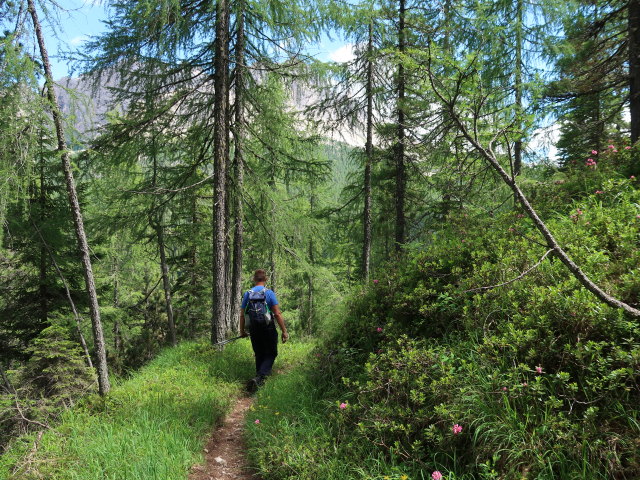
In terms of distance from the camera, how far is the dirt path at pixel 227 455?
3467 millimetres

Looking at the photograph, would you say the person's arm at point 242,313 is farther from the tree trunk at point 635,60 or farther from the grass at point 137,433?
the tree trunk at point 635,60

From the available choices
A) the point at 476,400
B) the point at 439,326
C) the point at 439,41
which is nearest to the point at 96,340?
the point at 439,326

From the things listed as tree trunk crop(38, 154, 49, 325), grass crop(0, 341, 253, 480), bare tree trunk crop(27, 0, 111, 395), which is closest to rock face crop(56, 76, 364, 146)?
bare tree trunk crop(27, 0, 111, 395)

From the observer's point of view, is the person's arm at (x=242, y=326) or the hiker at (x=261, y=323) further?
the person's arm at (x=242, y=326)

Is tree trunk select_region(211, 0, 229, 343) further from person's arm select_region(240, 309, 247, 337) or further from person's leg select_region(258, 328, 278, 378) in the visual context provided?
person's leg select_region(258, 328, 278, 378)

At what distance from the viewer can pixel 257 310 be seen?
5723 millimetres

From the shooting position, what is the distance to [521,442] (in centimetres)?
220

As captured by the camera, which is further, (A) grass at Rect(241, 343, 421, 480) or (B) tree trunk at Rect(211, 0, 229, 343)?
(B) tree trunk at Rect(211, 0, 229, 343)

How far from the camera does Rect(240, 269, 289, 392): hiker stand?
5.72 m

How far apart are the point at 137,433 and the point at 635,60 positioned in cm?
→ 1104

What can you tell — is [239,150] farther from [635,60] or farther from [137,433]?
[635,60]

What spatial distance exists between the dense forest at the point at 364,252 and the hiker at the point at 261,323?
42cm

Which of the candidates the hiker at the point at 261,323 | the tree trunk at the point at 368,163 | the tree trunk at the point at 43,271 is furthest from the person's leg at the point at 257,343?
the tree trunk at the point at 43,271

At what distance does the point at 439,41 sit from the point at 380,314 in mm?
9294
